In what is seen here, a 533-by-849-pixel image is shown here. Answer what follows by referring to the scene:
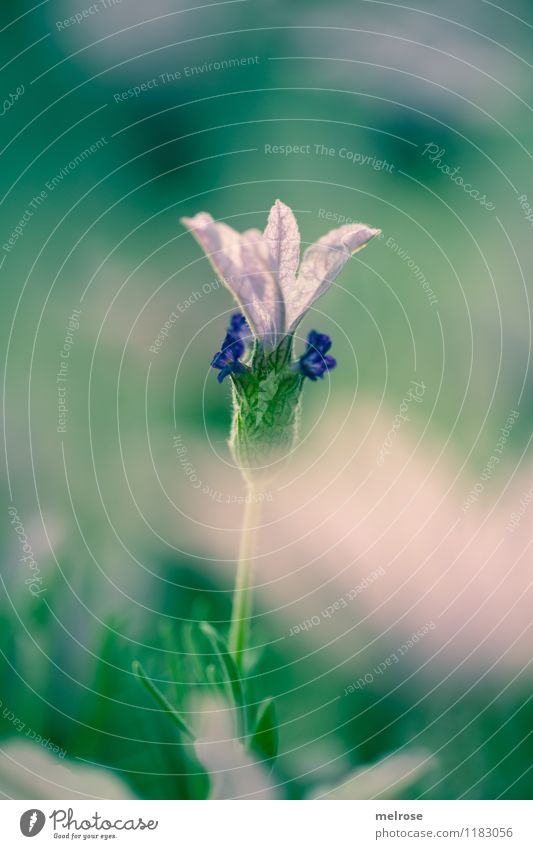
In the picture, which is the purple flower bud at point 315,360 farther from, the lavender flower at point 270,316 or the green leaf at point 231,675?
the green leaf at point 231,675

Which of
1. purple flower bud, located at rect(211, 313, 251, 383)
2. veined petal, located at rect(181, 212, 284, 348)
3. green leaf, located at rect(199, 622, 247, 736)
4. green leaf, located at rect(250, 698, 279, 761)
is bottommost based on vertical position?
green leaf, located at rect(250, 698, 279, 761)

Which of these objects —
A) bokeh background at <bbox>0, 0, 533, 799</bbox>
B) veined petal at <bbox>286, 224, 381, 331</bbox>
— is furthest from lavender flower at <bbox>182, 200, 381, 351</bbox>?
bokeh background at <bbox>0, 0, 533, 799</bbox>

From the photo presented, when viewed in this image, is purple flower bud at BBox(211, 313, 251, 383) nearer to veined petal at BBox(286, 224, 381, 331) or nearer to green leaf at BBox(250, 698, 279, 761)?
veined petal at BBox(286, 224, 381, 331)

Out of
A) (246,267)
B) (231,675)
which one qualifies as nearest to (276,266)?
(246,267)
